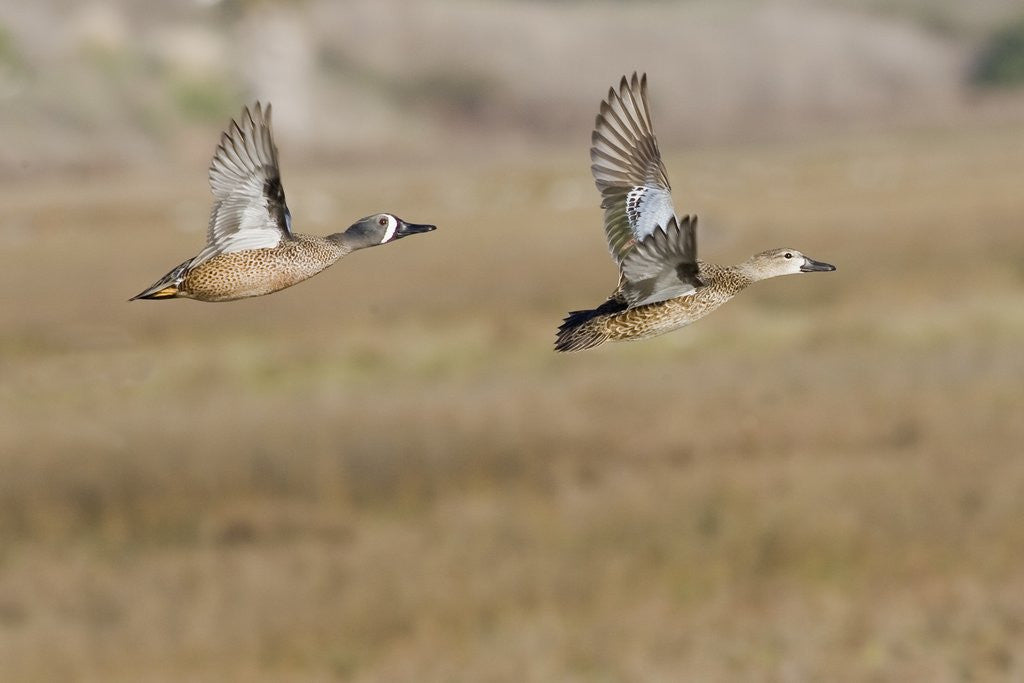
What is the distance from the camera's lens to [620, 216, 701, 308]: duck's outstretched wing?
4.32 metres

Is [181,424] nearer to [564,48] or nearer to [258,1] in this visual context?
[258,1]

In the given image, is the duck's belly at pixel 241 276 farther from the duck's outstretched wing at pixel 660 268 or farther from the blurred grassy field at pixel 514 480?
the blurred grassy field at pixel 514 480

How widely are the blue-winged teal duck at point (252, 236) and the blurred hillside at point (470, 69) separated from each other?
6130 centimetres

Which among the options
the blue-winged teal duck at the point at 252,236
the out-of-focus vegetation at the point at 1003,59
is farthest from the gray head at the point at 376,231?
the out-of-focus vegetation at the point at 1003,59

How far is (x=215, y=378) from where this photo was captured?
32.6 meters

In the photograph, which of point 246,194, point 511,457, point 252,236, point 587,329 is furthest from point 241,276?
point 511,457

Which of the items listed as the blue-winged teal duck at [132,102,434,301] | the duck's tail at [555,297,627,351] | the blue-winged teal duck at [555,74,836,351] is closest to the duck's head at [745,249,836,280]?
the blue-winged teal duck at [555,74,836,351]

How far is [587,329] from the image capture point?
4.83 meters

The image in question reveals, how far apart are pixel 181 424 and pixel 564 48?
101 m

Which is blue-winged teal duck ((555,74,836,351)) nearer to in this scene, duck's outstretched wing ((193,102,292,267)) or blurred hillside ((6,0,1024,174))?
→ duck's outstretched wing ((193,102,292,267))

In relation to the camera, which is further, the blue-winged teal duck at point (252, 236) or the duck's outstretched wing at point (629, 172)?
the duck's outstretched wing at point (629, 172)

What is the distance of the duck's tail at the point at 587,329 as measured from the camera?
469cm

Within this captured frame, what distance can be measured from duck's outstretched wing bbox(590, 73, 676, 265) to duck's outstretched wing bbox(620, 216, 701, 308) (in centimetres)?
63

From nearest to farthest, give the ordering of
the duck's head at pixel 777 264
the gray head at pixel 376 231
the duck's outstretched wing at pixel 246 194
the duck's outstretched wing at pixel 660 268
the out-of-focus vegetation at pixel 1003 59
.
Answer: the duck's outstretched wing at pixel 660 268
the gray head at pixel 376 231
the duck's outstretched wing at pixel 246 194
the duck's head at pixel 777 264
the out-of-focus vegetation at pixel 1003 59
